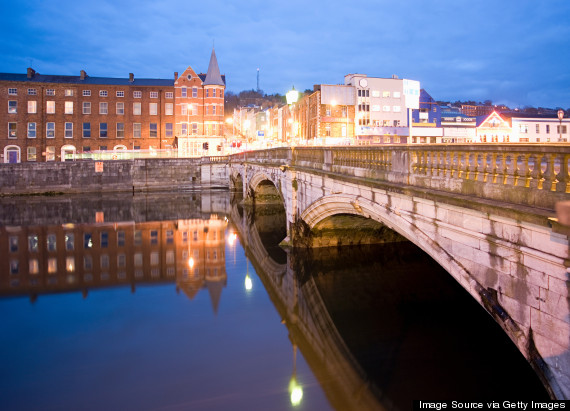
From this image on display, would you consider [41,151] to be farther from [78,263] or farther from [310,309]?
[310,309]

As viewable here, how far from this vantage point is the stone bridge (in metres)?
5.24

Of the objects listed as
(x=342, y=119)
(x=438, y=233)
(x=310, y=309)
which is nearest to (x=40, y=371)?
(x=310, y=309)

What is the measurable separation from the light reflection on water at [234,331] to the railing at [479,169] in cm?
396

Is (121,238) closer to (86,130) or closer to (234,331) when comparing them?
(234,331)

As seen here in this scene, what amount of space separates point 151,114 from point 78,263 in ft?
153

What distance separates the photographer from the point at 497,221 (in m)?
6.12

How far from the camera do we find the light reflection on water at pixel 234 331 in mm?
7980

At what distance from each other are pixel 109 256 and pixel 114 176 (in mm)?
30432

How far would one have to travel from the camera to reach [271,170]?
942 inches

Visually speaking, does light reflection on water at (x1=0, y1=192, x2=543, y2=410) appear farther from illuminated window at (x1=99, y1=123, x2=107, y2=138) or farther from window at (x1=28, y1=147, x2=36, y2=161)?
window at (x1=28, y1=147, x2=36, y2=161)

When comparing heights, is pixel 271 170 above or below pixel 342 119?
below

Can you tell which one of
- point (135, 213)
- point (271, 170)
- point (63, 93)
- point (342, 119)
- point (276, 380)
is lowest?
point (276, 380)

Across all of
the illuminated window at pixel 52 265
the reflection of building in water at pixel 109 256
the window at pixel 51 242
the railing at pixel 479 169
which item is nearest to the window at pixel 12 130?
the reflection of building in water at pixel 109 256

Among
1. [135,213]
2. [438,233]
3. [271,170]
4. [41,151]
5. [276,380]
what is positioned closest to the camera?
[438,233]
